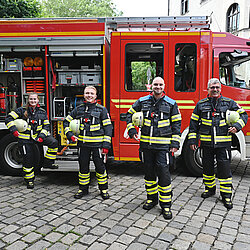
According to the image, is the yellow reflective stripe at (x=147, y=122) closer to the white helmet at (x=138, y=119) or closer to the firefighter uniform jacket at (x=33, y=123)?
the white helmet at (x=138, y=119)

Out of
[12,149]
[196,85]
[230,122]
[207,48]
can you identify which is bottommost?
[12,149]

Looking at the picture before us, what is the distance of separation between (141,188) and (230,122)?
1902 mm

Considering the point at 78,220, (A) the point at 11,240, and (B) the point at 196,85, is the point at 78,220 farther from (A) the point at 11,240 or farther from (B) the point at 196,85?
(B) the point at 196,85

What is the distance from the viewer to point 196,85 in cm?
505

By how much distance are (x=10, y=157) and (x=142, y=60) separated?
3281mm

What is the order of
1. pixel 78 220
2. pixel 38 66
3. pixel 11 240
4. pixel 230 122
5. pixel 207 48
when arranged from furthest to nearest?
1. pixel 38 66
2. pixel 207 48
3. pixel 230 122
4. pixel 78 220
5. pixel 11 240

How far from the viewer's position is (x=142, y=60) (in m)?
5.27

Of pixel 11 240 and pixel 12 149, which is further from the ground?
pixel 12 149

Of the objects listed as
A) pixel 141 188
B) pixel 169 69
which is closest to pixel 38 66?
pixel 169 69

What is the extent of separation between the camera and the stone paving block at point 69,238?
9.83ft

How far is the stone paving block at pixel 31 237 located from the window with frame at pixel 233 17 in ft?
67.4

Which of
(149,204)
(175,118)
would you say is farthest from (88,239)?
→ (175,118)

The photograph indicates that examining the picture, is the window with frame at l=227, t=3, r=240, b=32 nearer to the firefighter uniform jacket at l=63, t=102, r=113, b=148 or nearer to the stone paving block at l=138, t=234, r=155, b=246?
the firefighter uniform jacket at l=63, t=102, r=113, b=148

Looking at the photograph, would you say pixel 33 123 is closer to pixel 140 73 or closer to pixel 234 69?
pixel 140 73
